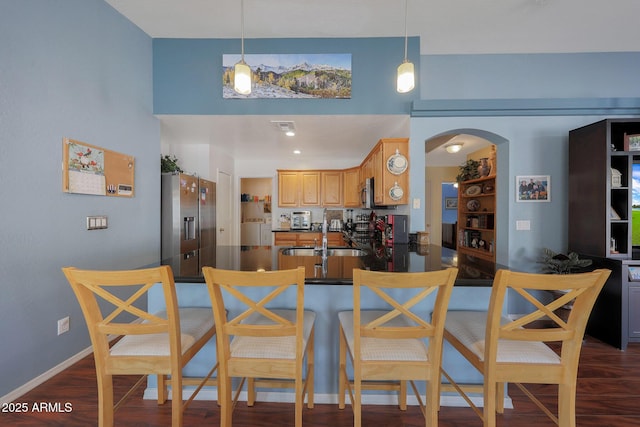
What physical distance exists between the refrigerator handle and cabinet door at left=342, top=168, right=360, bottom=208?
3.13 meters

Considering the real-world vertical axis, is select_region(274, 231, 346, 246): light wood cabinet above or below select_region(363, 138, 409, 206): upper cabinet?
below

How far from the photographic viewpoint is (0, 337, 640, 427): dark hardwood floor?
155cm

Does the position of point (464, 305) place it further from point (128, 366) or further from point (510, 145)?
point (510, 145)

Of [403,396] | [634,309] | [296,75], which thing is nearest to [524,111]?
[634,309]

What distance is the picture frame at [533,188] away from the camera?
9.44ft

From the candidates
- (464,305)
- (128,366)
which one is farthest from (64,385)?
(464,305)

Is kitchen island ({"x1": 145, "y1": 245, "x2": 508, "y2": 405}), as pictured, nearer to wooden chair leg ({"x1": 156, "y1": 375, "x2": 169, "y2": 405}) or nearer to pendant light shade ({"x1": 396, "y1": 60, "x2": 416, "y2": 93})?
wooden chair leg ({"x1": 156, "y1": 375, "x2": 169, "y2": 405})

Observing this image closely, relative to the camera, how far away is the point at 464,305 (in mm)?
1674

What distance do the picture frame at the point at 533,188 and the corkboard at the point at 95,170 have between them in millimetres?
4230

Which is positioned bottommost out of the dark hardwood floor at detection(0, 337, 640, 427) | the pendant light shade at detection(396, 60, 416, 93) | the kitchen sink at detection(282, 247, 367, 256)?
the dark hardwood floor at detection(0, 337, 640, 427)

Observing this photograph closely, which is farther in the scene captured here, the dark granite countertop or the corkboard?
the corkboard

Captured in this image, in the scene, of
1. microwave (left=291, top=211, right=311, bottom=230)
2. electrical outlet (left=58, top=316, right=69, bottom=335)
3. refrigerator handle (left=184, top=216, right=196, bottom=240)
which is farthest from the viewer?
microwave (left=291, top=211, right=311, bottom=230)

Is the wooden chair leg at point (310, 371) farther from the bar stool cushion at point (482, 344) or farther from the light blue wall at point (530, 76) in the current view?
the light blue wall at point (530, 76)

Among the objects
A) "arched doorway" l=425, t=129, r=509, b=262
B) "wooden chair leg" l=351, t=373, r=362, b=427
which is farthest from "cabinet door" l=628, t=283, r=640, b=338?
"wooden chair leg" l=351, t=373, r=362, b=427
